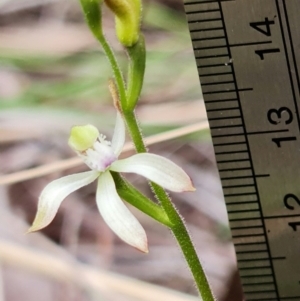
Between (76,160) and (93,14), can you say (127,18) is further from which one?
(76,160)

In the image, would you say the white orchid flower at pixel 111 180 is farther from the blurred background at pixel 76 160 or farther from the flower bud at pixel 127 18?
the blurred background at pixel 76 160

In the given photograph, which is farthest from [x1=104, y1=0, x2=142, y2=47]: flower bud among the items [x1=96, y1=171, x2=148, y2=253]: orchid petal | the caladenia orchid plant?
[x1=96, y1=171, x2=148, y2=253]: orchid petal

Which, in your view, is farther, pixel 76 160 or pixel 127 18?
pixel 76 160

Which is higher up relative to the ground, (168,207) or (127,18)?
(127,18)

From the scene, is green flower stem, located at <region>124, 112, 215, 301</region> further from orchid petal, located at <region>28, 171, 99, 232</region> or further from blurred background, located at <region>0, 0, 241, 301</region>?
blurred background, located at <region>0, 0, 241, 301</region>

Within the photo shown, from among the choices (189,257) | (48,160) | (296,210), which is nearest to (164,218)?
(189,257)

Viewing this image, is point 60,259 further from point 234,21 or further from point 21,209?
point 234,21

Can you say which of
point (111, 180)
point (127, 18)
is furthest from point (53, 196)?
point (127, 18)
